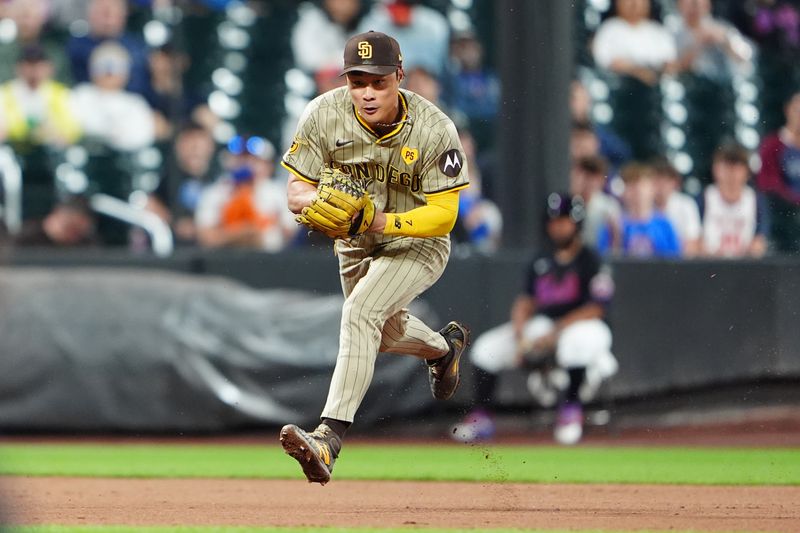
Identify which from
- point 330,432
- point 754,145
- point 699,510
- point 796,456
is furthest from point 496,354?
point 330,432

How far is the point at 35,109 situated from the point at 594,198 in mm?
4657

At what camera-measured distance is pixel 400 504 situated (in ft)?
23.7

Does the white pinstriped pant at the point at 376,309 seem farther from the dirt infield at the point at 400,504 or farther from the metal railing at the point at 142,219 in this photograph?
the metal railing at the point at 142,219

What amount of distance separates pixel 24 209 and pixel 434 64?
142 inches

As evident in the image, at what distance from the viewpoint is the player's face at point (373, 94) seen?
232 inches

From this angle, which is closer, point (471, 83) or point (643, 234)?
point (643, 234)

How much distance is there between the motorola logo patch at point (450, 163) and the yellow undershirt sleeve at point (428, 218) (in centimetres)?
8

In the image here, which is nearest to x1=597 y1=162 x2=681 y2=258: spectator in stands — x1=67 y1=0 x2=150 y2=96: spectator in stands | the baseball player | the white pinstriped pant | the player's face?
x1=67 y1=0 x2=150 y2=96: spectator in stands

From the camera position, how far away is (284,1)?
1295 cm

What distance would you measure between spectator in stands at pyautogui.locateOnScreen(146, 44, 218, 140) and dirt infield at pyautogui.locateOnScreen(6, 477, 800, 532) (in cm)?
439

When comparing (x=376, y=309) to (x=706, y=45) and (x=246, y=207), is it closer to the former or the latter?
(x=246, y=207)

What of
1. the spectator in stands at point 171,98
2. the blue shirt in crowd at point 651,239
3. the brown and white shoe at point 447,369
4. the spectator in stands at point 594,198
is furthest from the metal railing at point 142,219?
the brown and white shoe at point 447,369

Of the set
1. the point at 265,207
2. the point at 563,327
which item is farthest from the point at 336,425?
the point at 265,207

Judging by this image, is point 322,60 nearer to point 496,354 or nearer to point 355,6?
point 355,6
